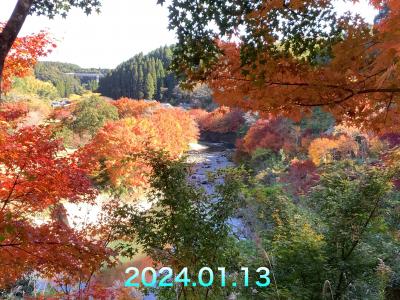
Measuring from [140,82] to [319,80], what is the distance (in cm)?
6745

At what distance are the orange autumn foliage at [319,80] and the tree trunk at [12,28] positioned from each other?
1.65 m

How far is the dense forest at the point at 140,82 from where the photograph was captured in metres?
68.0

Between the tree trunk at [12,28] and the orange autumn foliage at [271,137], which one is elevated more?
the tree trunk at [12,28]

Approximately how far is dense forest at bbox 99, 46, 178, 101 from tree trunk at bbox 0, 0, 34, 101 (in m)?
63.9

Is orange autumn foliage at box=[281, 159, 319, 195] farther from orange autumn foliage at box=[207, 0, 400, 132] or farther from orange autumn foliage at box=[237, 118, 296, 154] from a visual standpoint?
orange autumn foliage at box=[207, 0, 400, 132]

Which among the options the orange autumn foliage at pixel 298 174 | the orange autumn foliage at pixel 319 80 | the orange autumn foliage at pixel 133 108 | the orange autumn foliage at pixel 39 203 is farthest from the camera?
the orange autumn foliage at pixel 133 108

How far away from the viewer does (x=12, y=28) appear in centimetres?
296

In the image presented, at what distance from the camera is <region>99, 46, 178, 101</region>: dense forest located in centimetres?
6800

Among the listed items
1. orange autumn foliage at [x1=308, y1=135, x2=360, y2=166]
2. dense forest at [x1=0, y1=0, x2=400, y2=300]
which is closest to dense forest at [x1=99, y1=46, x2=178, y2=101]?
orange autumn foliage at [x1=308, y1=135, x2=360, y2=166]

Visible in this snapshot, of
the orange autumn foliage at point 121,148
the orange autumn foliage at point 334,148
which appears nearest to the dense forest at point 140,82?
the orange autumn foliage at point 121,148

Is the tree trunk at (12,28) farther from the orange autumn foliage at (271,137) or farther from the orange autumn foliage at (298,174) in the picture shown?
the orange autumn foliage at (271,137)

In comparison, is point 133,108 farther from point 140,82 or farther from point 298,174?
point 140,82

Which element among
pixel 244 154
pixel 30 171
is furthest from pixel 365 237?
pixel 244 154

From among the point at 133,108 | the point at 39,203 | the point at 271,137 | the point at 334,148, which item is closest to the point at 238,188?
the point at 39,203
